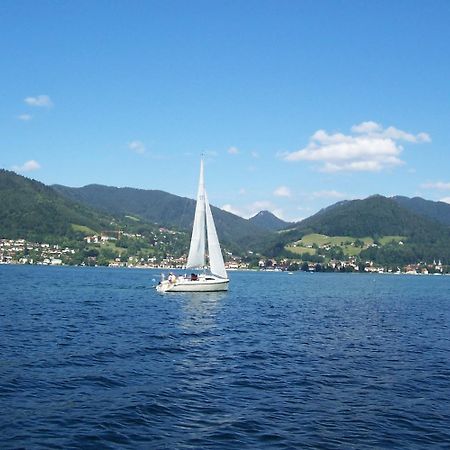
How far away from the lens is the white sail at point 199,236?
90.6m

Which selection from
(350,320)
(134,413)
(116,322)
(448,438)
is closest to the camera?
(448,438)

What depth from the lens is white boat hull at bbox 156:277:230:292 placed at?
87.8 metres

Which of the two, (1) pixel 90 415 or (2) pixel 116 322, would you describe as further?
(2) pixel 116 322

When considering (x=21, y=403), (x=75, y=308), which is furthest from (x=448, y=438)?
(x=75, y=308)

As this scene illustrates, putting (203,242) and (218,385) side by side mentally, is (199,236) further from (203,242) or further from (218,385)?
(218,385)

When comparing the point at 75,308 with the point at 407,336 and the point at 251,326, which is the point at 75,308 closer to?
the point at 251,326

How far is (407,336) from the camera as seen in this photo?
47281 mm

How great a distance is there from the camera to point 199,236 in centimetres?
9219

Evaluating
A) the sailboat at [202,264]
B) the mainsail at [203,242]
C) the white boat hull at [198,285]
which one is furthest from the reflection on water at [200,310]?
the mainsail at [203,242]

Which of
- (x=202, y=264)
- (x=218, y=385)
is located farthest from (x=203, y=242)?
(x=218, y=385)

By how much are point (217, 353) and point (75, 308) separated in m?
34.0

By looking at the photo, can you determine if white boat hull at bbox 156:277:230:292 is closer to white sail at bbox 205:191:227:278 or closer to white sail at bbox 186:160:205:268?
white sail at bbox 205:191:227:278

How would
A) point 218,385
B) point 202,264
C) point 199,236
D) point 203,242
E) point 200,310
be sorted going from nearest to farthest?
point 218,385
point 200,310
point 202,264
point 203,242
point 199,236

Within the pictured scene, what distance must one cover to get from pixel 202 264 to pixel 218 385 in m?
64.4
